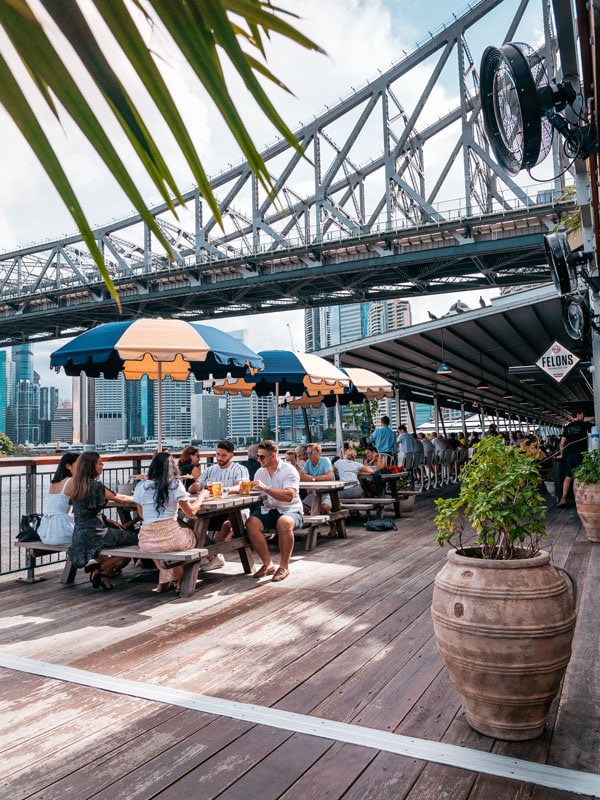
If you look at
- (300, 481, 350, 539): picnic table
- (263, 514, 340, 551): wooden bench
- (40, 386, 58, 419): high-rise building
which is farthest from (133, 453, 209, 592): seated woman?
(40, 386, 58, 419): high-rise building

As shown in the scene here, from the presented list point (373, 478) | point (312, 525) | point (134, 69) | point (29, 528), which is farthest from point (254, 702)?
point (373, 478)

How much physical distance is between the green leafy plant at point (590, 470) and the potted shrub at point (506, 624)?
412cm

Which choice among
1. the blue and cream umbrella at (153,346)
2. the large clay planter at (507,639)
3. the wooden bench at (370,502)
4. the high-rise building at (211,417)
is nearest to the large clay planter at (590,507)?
the wooden bench at (370,502)

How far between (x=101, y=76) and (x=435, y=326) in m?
11.6

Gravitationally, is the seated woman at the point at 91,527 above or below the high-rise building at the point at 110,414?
below

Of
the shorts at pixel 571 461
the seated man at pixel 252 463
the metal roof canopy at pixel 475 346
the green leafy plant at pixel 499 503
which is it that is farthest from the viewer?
the metal roof canopy at pixel 475 346

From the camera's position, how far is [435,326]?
1169 centimetres

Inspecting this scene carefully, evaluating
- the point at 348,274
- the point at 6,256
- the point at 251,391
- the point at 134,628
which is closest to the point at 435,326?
the point at 251,391

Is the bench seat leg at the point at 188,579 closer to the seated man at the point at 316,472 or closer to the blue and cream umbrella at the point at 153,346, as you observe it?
the blue and cream umbrella at the point at 153,346

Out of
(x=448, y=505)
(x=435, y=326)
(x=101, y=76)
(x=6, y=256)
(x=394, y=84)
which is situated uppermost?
(x=394, y=84)

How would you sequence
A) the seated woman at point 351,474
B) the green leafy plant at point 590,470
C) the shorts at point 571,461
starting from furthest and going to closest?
1. the shorts at point 571,461
2. the seated woman at point 351,474
3. the green leafy plant at point 590,470

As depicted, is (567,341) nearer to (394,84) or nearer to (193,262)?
A: (193,262)

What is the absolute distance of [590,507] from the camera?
6246 millimetres

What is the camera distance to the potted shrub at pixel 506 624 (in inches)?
87.5
